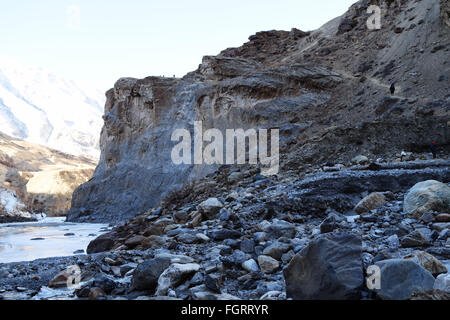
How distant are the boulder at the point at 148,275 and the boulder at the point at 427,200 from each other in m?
4.05

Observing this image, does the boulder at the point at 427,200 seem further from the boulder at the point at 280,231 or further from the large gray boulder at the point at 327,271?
the large gray boulder at the point at 327,271

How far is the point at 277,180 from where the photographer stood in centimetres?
1047

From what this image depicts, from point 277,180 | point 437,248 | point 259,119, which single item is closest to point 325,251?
point 437,248

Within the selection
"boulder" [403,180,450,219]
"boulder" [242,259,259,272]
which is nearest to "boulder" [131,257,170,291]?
→ "boulder" [242,259,259,272]

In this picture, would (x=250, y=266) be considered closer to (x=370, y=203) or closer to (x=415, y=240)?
(x=415, y=240)

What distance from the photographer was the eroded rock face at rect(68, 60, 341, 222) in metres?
20.3

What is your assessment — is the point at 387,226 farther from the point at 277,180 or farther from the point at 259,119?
the point at 259,119

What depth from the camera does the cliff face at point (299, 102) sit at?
12477 millimetres

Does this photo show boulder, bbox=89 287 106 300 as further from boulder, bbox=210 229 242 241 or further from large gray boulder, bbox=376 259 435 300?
large gray boulder, bbox=376 259 435 300

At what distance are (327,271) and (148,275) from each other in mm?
1990

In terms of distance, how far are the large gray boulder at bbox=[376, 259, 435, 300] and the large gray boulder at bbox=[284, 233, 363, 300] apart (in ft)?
0.69

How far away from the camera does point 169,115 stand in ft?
98.2

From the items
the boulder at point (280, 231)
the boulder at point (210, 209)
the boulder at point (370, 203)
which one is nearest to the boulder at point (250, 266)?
the boulder at point (280, 231)
